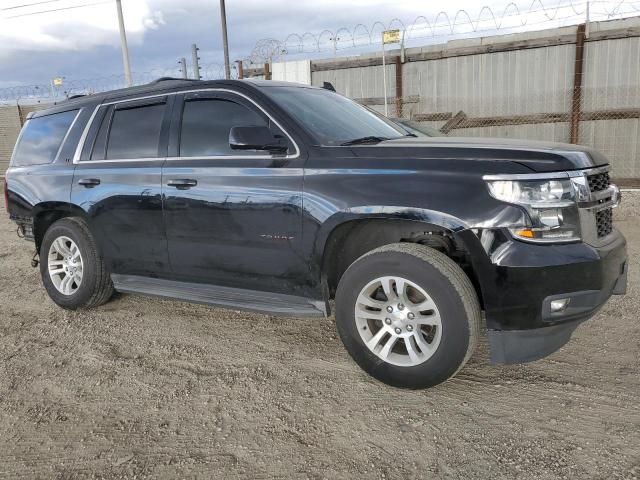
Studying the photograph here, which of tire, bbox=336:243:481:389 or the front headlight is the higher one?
the front headlight

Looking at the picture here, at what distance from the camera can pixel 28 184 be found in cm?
502

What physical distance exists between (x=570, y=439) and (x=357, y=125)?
2.46 m

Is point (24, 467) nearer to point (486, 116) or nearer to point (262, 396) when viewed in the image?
point (262, 396)

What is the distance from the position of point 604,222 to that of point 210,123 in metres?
2.68

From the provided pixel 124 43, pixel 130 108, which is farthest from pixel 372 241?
pixel 124 43

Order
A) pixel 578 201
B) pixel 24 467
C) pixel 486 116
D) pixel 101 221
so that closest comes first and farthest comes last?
pixel 24 467
pixel 578 201
pixel 101 221
pixel 486 116

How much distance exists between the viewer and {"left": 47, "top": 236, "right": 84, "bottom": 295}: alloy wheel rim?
477cm

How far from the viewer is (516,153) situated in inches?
114

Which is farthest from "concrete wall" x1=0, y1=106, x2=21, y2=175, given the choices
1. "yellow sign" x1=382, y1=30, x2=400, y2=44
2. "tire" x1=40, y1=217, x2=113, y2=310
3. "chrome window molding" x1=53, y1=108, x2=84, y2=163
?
"tire" x1=40, y1=217, x2=113, y2=310

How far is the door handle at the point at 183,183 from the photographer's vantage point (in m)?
3.82

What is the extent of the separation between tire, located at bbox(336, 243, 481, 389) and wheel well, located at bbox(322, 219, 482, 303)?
7.2 inches

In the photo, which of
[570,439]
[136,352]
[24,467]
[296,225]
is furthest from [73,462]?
[570,439]

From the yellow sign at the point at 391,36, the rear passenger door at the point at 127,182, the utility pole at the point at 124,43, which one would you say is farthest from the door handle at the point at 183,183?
the utility pole at the point at 124,43

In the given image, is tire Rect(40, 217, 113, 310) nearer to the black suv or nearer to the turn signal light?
the black suv
